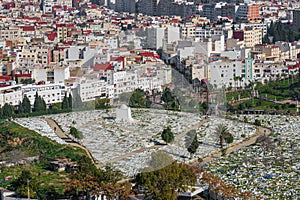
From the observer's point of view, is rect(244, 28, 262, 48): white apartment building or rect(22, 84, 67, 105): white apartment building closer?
rect(22, 84, 67, 105): white apartment building

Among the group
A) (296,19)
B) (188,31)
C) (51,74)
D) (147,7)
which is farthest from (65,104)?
(147,7)

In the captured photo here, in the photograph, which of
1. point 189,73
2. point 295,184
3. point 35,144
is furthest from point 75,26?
point 295,184

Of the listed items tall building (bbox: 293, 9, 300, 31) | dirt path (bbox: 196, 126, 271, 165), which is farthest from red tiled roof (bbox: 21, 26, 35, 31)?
dirt path (bbox: 196, 126, 271, 165)

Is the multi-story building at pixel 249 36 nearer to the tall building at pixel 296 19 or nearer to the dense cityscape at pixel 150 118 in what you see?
the dense cityscape at pixel 150 118

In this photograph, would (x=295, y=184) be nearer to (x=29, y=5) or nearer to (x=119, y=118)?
(x=119, y=118)

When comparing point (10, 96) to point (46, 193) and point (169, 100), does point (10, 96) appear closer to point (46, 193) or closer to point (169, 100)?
point (169, 100)

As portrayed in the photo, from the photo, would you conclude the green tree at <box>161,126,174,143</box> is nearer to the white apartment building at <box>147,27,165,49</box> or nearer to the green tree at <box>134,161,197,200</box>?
the green tree at <box>134,161,197,200</box>
